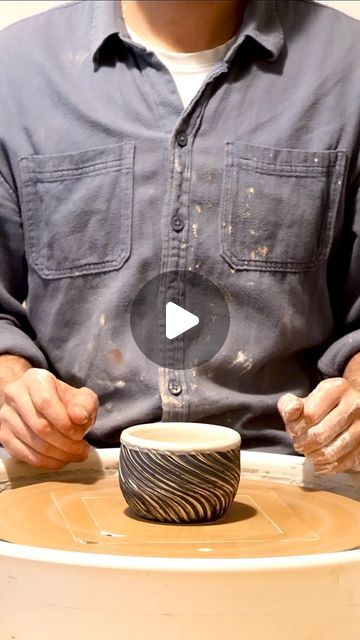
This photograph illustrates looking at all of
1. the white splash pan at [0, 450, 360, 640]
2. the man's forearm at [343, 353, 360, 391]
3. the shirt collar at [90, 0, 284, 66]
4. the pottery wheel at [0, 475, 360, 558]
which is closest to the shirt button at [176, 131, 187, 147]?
the shirt collar at [90, 0, 284, 66]

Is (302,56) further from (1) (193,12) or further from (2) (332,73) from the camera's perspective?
(1) (193,12)

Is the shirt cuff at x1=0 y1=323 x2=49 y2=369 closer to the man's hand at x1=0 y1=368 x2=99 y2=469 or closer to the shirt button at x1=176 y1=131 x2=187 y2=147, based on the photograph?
the man's hand at x1=0 y1=368 x2=99 y2=469

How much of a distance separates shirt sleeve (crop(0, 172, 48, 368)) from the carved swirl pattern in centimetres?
44

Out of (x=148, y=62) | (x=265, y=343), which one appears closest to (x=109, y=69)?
(x=148, y=62)

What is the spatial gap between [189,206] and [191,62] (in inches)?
8.1

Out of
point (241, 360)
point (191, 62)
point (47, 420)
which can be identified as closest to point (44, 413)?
point (47, 420)

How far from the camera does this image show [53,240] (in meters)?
1.28

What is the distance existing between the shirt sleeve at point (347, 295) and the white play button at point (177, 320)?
0.60ft

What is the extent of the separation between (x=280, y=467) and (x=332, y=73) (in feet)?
1.76

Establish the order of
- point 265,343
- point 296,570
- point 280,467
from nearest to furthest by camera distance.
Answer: point 296,570 < point 280,467 < point 265,343

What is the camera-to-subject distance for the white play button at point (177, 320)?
1.19 meters

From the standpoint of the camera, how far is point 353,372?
120cm
